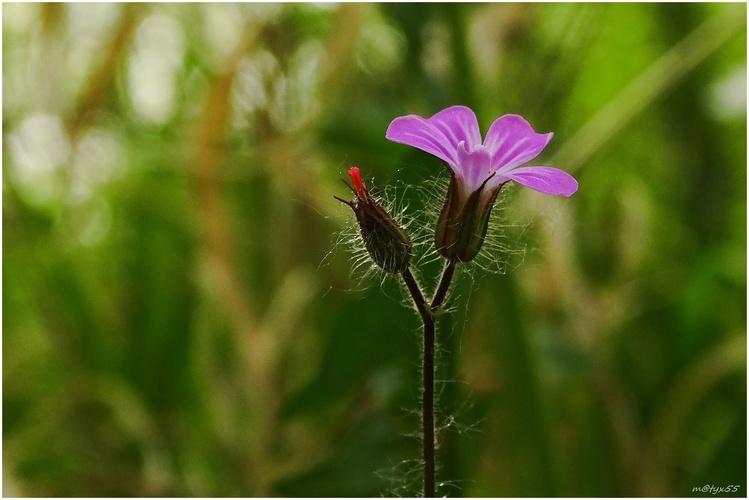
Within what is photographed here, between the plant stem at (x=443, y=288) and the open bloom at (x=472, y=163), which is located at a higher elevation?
the open bloom at (x=472, y=163)

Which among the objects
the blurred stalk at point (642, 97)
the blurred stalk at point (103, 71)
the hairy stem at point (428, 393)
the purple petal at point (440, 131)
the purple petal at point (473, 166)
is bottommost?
the hairy stem at point (428, 393)

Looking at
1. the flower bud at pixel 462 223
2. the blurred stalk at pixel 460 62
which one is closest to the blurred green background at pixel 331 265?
the blurred stalk at pixel 460 62

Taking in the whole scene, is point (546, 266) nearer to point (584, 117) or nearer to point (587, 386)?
point (587, 386)

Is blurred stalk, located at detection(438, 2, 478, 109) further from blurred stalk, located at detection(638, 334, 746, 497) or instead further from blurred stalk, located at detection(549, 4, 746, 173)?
blurred stalk, located at detection(638, 334, 746, 497)

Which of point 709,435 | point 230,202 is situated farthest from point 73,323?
point 709,435

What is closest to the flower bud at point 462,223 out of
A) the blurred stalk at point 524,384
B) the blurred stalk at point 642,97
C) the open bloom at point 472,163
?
the open bloom at point 472,163

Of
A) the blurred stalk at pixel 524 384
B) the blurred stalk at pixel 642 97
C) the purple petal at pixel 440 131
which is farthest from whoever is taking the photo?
the blurred stalk at pixel 642 97

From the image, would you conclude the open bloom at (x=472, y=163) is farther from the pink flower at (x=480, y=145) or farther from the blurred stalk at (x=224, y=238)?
the blurred stalk at (x=224, y=238)

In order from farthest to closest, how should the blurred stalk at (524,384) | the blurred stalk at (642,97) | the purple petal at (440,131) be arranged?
the blurred stalk at (642,97) < the blurred stalk at (524,384) < the purple petal at (440,131)

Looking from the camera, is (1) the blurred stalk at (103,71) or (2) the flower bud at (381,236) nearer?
(2) the flower bud at (381,236)
